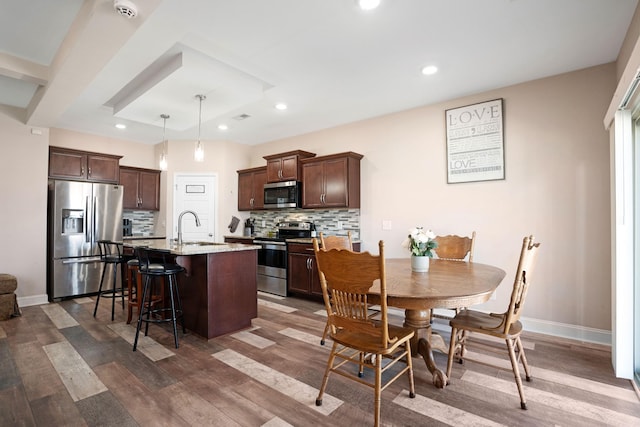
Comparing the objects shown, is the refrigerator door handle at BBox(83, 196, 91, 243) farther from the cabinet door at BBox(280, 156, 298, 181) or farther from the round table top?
the round table top

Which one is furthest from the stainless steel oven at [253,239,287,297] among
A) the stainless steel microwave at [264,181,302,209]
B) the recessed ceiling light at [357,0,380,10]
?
the recessed ceiling light at [357,0,380,10]

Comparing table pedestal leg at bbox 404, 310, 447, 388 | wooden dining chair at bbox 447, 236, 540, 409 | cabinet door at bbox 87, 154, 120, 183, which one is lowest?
table pedestal leg at bbox 404, 310, 447, 388

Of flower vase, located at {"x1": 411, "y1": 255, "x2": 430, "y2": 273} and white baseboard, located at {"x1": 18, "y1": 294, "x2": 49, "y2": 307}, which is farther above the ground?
flower vase, located at {"x1": 411, "y1": 255, "x2": 430, "y2": 273}

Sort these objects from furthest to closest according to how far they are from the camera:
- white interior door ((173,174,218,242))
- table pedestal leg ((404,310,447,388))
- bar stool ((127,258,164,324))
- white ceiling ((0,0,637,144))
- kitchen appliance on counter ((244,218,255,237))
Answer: kitchen appliance on counter ((244,218,255,237)), white interior door ((173,174,218,242)), bar stool ((127,258,164,324)), table pedestal leg ((404,310,447,388)), white ceiling ((0,0,637,144))

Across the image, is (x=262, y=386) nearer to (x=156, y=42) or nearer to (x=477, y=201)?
(x=156, y=42)

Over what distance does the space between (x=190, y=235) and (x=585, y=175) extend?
5.81 metres

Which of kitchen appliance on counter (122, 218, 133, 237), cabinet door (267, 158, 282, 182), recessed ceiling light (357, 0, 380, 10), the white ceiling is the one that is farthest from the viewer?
kitchen appliance on counter (122, 218, 133, 237)

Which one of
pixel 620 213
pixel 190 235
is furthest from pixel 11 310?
pixel 620 213

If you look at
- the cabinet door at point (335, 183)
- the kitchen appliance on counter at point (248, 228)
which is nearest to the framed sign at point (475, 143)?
the cabinet door at point (335, 183)

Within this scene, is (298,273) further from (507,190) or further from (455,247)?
(507,190)

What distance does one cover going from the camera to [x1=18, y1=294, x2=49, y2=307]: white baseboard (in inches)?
165

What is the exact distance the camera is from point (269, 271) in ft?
16.6

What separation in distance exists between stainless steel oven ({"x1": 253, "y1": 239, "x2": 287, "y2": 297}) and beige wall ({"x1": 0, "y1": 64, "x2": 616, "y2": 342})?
1339 mm

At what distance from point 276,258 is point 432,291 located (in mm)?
3481
